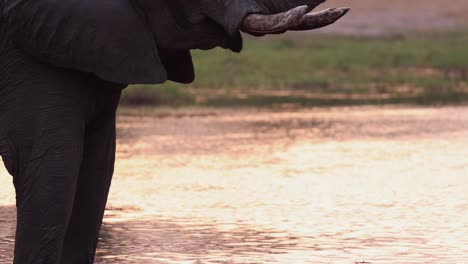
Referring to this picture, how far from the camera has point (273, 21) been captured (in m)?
6.16

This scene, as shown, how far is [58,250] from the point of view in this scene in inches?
267

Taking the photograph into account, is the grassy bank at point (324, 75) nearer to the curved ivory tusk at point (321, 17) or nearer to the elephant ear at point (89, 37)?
the elephant ear at point (89, 37)

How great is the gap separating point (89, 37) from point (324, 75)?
844 inches

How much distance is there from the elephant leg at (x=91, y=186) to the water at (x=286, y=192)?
168 centimetres

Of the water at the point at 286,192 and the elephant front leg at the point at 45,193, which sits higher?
the elephant front leg at the point at 45,193

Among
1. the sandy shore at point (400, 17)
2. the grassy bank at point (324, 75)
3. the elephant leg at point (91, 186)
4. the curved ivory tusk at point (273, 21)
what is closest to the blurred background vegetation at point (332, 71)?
the grassy bank at point (324, 75)

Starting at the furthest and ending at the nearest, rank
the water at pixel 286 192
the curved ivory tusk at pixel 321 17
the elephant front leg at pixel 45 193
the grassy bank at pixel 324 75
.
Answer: the grassy bank at pixel 324 75 → the water at pixel 286 192 → the elephant front leg at pixel 45 193 → the curved ivory tusk at pixel 321 17

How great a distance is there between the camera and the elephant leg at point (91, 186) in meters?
7.15

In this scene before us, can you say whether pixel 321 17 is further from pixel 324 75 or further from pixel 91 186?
pixel 324 75

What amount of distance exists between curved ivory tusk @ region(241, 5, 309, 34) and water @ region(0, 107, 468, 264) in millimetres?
2834

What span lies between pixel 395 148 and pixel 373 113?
15.8 ft

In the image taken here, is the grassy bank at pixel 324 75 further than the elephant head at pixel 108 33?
Yes

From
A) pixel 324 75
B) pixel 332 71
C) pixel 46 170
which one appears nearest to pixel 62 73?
pixel 46 170

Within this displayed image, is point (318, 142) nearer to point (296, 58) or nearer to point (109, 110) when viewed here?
point (109, 110)
